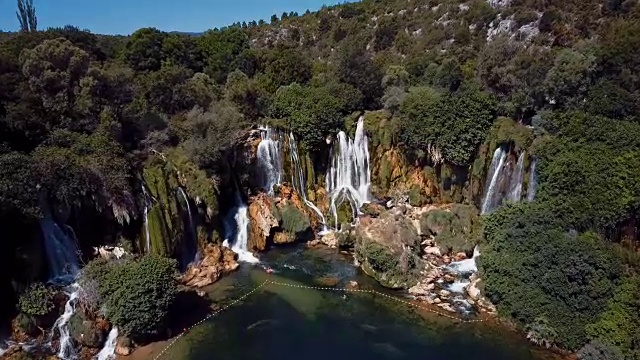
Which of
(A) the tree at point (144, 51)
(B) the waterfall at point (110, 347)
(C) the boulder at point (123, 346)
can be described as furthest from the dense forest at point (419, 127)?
(C) the boulder at point (123, 346)

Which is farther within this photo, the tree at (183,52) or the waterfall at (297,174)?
the tree at (183,52)

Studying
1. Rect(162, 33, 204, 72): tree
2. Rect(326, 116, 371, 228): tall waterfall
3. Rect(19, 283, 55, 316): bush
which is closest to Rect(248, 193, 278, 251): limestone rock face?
Rect(326, 116, 371, 228): tall waterfall

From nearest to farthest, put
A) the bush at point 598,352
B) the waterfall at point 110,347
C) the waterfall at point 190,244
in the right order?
the bush at point 598,352
the waterfall at point 110,347
the waterfall at point 190,244

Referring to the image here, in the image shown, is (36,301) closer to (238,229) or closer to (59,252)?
(59,252)

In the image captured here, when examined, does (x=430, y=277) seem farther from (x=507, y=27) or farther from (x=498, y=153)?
(x=507, y=27)

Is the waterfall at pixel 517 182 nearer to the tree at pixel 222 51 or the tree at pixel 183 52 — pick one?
the tree at pixel 222 51
